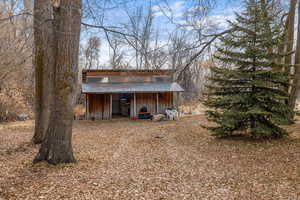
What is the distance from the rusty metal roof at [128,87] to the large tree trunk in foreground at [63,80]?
10.1 m

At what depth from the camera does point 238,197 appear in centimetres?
377

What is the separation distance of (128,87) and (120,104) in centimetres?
456

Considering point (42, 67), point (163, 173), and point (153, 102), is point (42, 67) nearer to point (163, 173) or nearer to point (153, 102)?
point (163, 173)

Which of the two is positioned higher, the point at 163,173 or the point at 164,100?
the point at 164,100

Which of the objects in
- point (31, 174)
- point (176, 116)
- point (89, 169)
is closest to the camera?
point (31, 174)

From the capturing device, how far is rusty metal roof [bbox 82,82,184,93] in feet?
51.2

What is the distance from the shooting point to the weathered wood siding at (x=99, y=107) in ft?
55.9

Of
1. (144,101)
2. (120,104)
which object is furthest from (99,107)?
(120,104)

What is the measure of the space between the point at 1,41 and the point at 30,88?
11128mm

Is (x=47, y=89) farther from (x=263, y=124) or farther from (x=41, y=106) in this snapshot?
(x=263, y=124)

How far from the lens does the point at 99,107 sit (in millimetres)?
17219

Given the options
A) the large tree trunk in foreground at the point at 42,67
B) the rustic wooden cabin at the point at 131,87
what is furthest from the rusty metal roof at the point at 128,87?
the large tree trunk in foreground at the point at 42,67

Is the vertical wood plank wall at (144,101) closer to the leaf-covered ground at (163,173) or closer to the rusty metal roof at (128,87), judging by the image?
the rusty metal roof at (128,87)

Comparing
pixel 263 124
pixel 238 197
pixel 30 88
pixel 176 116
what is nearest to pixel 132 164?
pixel 238 197
